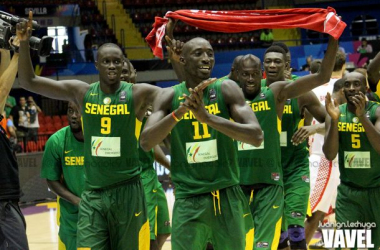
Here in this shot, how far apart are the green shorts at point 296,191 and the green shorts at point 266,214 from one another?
30.5 inches

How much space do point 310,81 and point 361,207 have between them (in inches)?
51.4

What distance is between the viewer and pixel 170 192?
16391 millimetres

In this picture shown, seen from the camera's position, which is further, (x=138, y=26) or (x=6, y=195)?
(x=138, y=26)

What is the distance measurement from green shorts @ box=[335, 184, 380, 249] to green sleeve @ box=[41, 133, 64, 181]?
2.79 metres

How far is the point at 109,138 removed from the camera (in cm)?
600

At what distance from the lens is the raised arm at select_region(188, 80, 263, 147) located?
197 inches

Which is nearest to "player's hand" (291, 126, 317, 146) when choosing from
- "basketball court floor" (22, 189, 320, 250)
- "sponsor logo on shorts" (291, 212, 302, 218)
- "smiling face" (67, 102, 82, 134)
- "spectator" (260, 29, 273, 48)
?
"sponsor logo on shorts" (291, 212, 302, 218)

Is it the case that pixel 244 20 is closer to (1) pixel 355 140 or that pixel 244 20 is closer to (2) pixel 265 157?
(2) pixel 265 157

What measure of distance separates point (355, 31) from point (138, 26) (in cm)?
962

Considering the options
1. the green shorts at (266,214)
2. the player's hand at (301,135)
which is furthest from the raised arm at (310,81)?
the green shorts at (266,214)

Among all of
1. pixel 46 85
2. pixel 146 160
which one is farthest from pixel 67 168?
pixel 46 85

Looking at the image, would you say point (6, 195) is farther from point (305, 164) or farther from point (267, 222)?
point (305, 164)

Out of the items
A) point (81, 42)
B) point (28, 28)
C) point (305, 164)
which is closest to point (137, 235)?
point (28, 28)

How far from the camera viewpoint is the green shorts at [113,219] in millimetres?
5898
